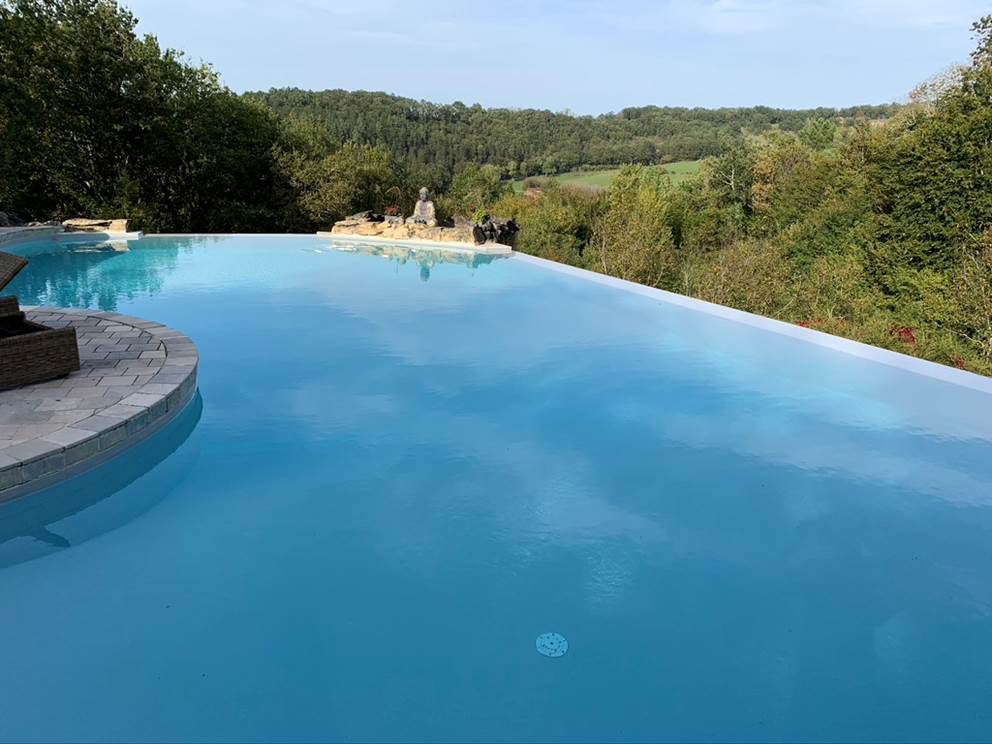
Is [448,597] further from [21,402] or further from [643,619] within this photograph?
[21,402]

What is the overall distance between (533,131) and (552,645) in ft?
166

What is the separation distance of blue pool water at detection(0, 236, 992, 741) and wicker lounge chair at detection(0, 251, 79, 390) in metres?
0.94

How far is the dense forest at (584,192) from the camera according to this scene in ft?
40.5

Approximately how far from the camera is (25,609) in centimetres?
289

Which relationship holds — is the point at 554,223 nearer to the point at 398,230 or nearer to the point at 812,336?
the point at 398,230

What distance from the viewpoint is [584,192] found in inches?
893

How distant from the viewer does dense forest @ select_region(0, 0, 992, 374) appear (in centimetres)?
1234

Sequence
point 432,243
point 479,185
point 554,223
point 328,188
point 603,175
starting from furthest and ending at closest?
1. point 603,175
2. point 479,185
3. point 328,188
4. point 554,223
5. point 432,243

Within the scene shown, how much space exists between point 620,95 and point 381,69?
9755mm

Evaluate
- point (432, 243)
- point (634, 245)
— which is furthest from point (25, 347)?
point (634, 245)

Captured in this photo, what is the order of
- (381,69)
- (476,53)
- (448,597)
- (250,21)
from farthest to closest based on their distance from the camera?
(381,69) < (476,53) < (250,21) < (448,597)

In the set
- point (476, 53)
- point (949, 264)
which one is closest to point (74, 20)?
point (476, 53)

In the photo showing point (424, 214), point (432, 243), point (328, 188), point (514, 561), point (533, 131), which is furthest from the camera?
point (533, 131)

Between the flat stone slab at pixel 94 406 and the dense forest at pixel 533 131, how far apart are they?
124 ft
